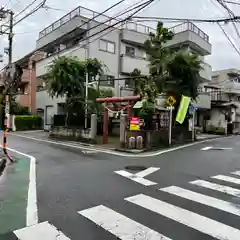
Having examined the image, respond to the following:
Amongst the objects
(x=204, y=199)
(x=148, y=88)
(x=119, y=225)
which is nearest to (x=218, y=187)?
(x=204, y=199)

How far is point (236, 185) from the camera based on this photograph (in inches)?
321

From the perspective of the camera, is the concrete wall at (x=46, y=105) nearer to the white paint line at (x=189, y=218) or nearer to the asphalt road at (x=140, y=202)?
the asphalt road at (x=140, y=202)

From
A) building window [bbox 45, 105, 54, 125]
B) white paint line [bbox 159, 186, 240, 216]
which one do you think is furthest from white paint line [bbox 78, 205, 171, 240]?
building window [bbox 45, 105, 54, 125]

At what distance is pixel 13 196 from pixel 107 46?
74.9ft

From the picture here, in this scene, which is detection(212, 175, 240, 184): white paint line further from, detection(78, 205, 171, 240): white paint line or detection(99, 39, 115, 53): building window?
detection(99, 39, 115, 53): building window

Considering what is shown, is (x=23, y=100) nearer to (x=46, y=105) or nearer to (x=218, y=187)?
(x=46, y=105)

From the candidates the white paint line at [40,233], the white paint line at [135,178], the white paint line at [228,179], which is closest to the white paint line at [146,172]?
the white paint line at [135,178]

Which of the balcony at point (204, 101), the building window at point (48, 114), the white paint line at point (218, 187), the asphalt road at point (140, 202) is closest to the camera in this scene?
the asphalt road at point (140, 202)

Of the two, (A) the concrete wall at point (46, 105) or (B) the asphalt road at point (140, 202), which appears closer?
(B) the asphalt road at point (140, 202)

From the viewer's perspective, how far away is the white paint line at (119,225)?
4.48 metres

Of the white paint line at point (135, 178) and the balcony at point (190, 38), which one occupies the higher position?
the balcony at point (190, 38)

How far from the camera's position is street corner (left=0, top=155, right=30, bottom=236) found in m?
5.07

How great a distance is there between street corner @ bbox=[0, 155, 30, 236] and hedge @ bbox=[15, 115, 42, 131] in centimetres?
2048

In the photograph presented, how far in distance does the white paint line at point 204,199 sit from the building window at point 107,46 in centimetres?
2164
